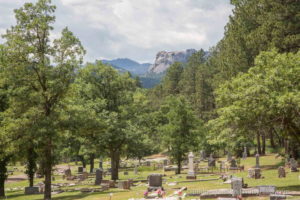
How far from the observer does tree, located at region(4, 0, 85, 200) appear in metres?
21.2

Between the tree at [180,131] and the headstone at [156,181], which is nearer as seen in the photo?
the headstone at [156,181]

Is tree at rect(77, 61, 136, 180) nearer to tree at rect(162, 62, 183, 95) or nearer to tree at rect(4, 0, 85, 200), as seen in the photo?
tree at rect(4, 0, 85, 200)

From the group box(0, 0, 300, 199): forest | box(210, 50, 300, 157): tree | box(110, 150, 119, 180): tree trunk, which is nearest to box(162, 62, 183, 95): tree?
box(0, 0, 300, 199): forest

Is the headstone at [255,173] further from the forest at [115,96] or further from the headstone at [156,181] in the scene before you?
the headstone at [156,181]

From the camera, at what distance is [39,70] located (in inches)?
858

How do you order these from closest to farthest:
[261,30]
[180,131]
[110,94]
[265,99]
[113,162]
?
[265,99]
[261,30]
[110,94]
[113,162]
[180,131]

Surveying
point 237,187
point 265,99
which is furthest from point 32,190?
point 265,99

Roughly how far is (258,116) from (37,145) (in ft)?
47.4

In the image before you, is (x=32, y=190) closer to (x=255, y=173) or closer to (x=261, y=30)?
(x=255, y=173)

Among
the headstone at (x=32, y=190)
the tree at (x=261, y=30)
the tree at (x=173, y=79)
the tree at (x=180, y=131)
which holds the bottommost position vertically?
the headstone at (x=32, y=190)

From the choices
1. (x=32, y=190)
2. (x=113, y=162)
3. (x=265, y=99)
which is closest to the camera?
(x=265, y=99)

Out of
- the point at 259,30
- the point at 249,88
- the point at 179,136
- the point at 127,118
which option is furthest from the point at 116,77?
the point at 249,88

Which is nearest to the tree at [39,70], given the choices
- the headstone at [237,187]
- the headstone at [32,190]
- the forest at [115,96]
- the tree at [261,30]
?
the forest at [115,96]

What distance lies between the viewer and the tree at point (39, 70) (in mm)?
21188
